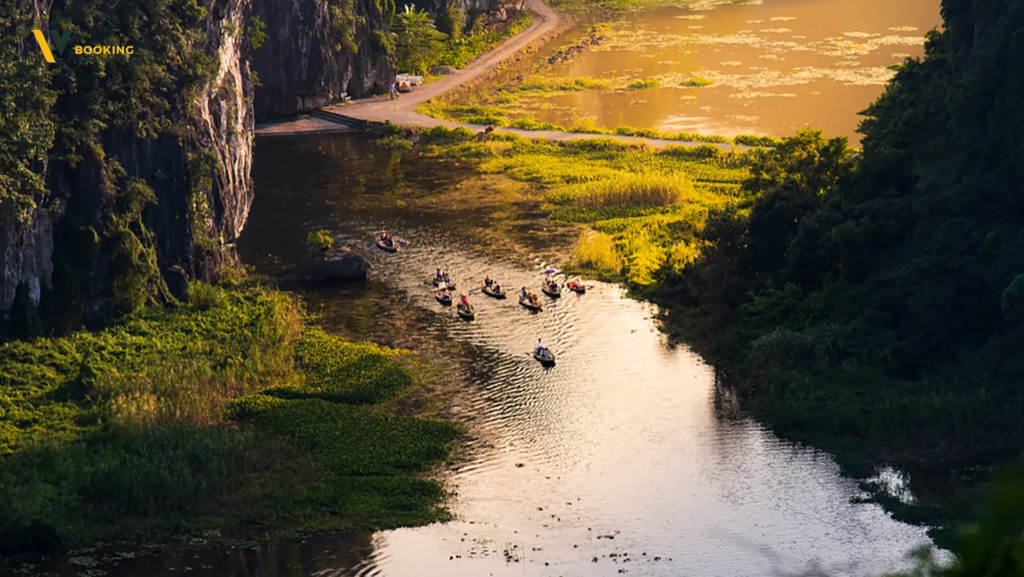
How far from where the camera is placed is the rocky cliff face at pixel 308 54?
88375 millimetres

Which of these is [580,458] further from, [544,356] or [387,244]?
[387,244]

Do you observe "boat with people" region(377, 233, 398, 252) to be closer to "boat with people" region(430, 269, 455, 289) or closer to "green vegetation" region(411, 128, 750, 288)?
"boat with people" region(430, 269, 455, 289)

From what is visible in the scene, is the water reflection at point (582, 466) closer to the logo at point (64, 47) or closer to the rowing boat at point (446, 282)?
the rowing boat at point (446, 282)

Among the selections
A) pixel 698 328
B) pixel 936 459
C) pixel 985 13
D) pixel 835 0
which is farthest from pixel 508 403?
pixel 835 0

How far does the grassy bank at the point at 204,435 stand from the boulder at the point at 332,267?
719 centimetres

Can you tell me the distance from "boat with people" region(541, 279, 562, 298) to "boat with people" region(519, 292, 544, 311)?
1.22 metres

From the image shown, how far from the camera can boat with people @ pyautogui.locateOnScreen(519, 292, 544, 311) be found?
49.2 metres

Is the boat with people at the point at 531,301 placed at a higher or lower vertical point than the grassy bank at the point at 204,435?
higher

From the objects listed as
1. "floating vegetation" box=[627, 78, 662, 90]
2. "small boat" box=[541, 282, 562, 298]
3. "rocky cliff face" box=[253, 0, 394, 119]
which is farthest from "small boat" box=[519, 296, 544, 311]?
"floating vegetation" box=[627, 78, 662, 90]

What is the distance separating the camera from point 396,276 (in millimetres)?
54250

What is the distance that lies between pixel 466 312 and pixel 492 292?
3.17m

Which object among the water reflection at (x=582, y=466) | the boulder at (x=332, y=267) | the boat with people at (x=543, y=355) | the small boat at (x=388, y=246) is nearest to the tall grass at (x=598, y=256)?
the water reflection at (x=582, y=466)

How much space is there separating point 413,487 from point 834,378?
16.4 m

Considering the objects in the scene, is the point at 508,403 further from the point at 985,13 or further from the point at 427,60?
the point at 427,60
